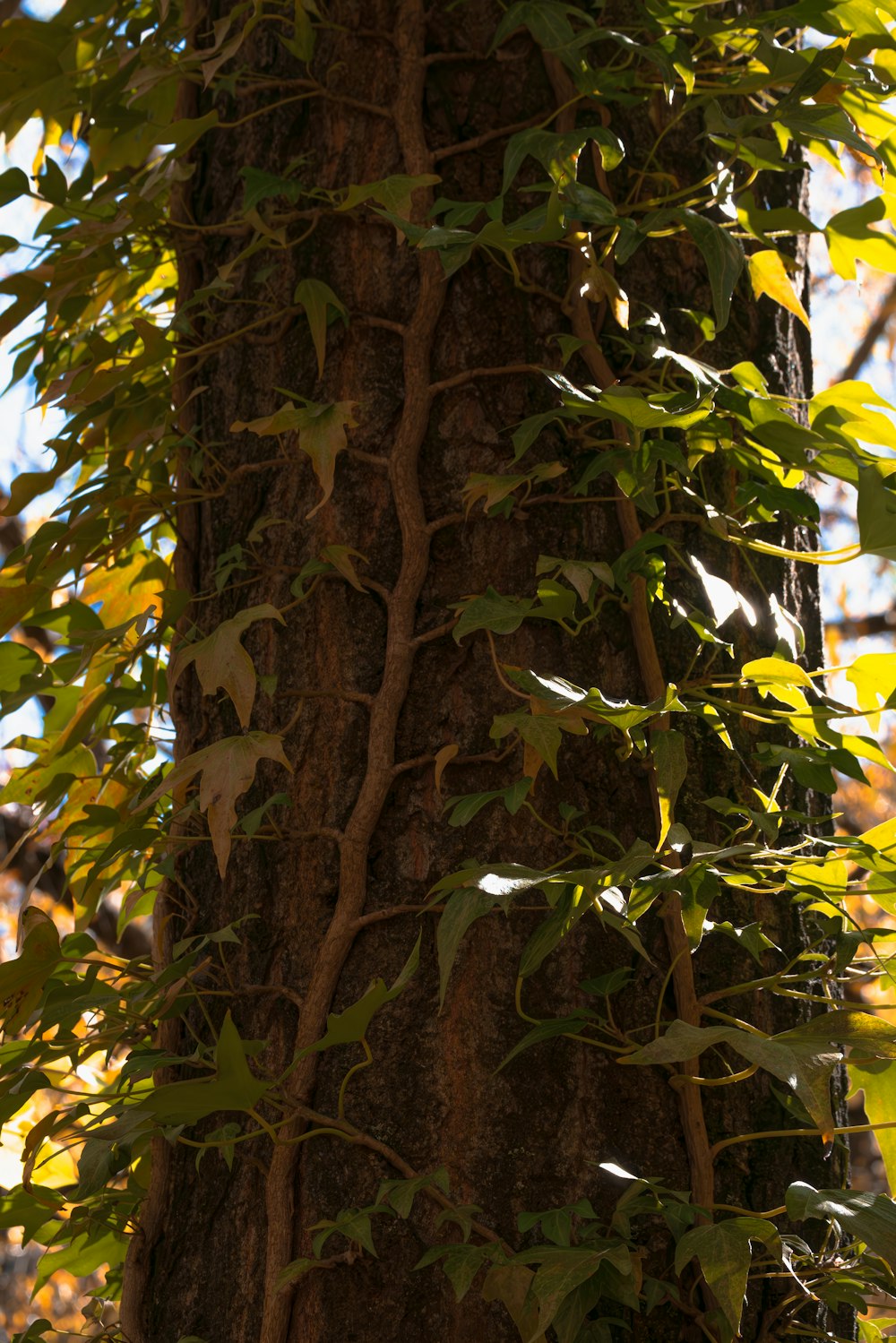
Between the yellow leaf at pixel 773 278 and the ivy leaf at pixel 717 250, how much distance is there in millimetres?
123

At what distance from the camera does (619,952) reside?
0.87 meters

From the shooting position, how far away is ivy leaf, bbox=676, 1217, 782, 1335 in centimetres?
67

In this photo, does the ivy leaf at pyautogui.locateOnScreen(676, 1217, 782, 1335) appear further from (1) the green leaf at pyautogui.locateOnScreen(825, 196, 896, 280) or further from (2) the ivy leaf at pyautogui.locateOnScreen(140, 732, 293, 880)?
(1) the green leaf at pyautogui.locateOnScreen(825, 196, 896, 280)

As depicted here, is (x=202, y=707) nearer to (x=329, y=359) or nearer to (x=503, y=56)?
(x=329, y=359)

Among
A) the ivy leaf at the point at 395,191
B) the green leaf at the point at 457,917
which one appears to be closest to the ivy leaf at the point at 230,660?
the green leaf at the point at 457,917

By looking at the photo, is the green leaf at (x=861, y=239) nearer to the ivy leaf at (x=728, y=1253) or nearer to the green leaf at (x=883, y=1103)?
the green leaf at (x=883, y=1103)

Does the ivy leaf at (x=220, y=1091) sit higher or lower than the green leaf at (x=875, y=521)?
lower

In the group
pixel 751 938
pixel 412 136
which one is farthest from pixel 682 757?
pixel 412 136

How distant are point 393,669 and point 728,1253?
1.54 feet

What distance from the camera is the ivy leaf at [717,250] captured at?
860mm

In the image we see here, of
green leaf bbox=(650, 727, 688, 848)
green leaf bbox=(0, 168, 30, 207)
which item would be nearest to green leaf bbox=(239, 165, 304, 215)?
green leaf bbox=(0, 168, 30, 207)

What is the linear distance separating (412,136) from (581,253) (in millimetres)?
192

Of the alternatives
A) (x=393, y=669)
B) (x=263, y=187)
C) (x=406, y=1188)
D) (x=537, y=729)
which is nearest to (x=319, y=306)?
(x=263, y=187)

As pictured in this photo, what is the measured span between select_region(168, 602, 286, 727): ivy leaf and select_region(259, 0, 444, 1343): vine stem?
11 cm
